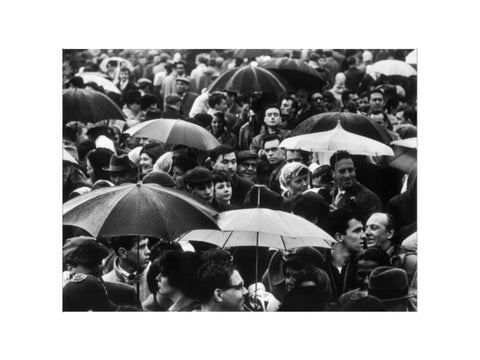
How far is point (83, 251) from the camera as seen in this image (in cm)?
845

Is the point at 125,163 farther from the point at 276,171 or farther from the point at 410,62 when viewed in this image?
the point at 410,62

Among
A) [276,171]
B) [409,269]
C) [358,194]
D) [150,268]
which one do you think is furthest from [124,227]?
[409,269]

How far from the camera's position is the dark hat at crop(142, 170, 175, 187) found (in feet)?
27.6

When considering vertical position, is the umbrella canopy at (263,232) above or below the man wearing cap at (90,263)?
above

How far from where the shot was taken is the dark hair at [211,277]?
8.38 meters

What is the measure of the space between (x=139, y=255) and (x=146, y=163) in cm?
100

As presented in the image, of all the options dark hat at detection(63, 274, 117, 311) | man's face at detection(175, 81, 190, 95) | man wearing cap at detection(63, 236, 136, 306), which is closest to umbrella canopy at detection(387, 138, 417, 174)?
man's face at detection(175, 81, 190, 95)

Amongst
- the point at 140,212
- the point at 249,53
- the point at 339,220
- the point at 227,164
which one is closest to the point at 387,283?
the point at 339,220

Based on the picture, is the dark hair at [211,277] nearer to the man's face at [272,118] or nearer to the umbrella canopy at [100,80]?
the man's face at [272,118]

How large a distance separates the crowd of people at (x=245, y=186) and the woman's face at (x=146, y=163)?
0.01 meters

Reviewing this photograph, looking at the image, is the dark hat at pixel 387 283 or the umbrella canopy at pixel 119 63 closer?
the dark hat at pixel 387 283

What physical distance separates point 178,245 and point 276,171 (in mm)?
1329

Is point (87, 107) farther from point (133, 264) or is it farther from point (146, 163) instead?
point (133, 264)

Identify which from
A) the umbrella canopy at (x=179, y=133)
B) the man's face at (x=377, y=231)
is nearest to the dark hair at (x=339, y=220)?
the man's face at (x=377, y=231)
